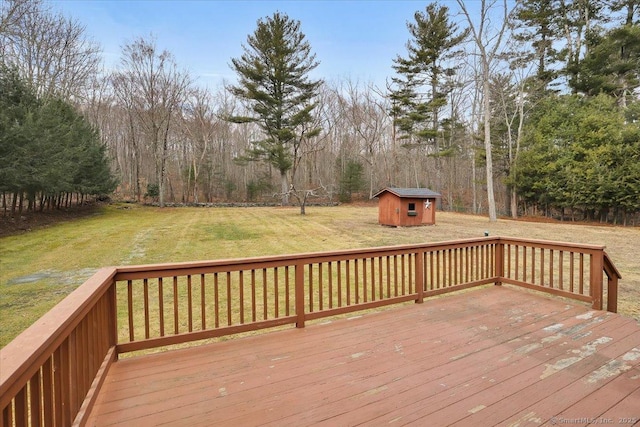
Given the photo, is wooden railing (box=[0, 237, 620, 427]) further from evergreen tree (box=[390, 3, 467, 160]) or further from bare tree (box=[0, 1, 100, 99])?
evergreen tree (box=[390, 3, 467, 160])

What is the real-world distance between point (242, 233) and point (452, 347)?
32.7 ft

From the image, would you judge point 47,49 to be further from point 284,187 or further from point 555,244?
point 555,244

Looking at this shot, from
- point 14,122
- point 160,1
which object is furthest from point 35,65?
point 160,1

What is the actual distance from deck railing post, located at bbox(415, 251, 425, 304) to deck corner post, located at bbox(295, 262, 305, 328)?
1.61 metres

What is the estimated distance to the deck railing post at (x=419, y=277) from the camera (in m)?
4.11

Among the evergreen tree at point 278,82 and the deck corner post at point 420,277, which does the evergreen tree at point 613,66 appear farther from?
the deck corner post at point 420,277

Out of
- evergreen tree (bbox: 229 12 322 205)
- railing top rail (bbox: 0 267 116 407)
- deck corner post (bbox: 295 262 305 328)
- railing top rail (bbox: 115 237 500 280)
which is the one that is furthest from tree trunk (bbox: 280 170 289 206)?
railing top rail (bbox: 0 267 116 407)

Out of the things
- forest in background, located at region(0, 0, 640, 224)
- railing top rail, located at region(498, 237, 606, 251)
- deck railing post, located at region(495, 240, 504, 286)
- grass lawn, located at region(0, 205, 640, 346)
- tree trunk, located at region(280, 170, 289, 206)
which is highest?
forest in background, located at region(0, 0, 640, 224)

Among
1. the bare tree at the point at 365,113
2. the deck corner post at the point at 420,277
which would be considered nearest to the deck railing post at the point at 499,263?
the deck corner post at the point at 420,277

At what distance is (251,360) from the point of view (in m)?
2.68

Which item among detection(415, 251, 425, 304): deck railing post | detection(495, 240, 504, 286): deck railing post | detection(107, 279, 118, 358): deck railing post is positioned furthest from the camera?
detection(495, 240, 504, 286): deck railing post

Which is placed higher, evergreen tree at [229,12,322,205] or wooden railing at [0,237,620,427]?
evergreen tree at [229,12,322,205]

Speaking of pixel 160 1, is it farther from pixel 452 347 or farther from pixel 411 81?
pixel 411 81

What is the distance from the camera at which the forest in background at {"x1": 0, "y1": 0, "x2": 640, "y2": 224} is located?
13891 mm
